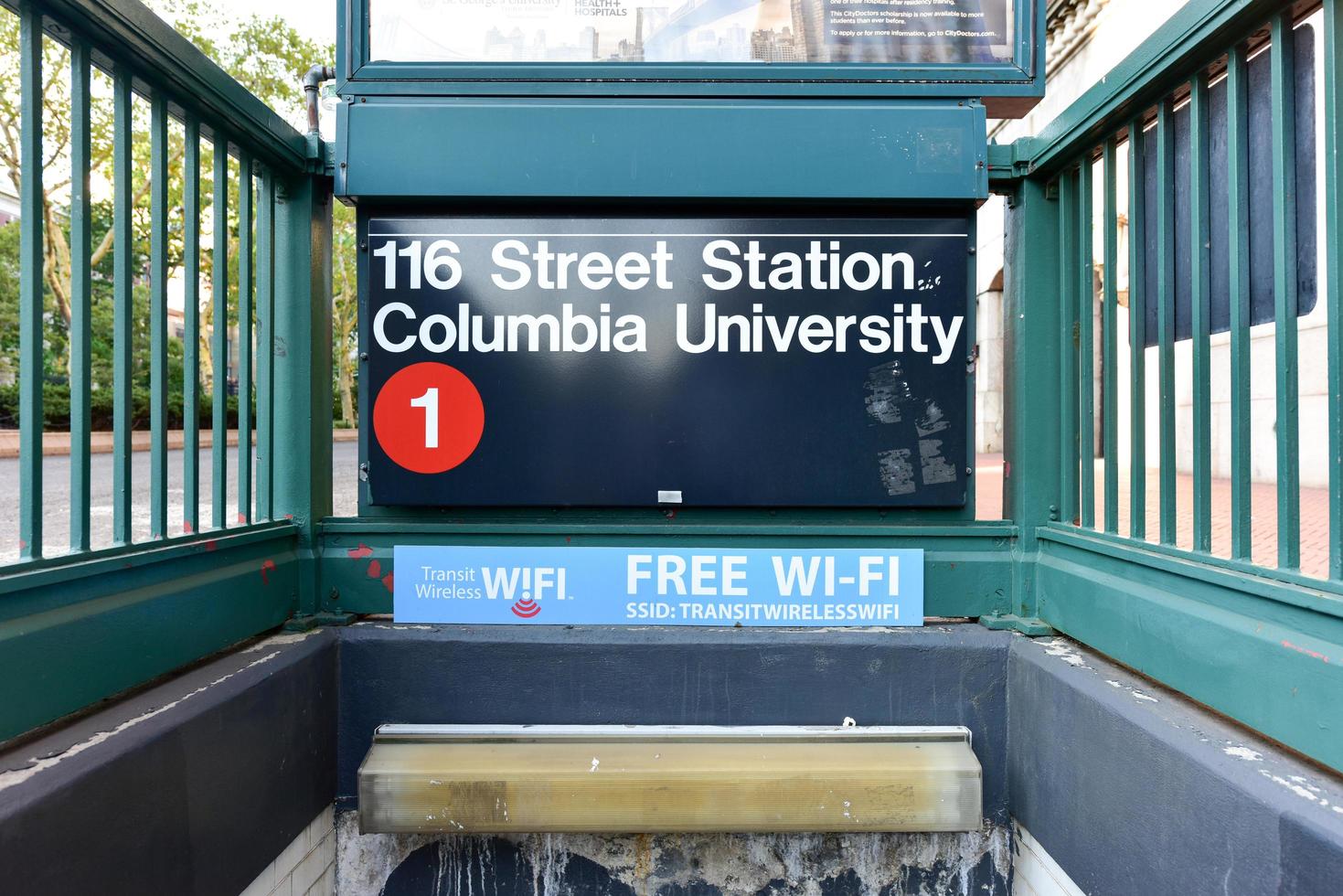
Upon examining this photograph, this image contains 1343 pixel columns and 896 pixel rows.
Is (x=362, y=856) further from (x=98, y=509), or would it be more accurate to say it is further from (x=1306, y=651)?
(x=98, y=509)

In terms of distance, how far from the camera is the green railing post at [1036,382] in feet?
9.31

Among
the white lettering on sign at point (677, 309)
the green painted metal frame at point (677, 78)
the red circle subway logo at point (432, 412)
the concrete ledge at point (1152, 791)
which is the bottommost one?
the concrete ledge at point (1152, 791)

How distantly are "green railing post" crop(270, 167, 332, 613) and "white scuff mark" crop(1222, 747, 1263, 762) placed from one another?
9.42 ft

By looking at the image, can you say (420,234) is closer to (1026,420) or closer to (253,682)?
(253,682)

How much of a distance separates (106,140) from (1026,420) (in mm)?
15578

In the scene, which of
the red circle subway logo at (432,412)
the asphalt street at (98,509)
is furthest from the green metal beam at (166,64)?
the asphalt street at (98,509)

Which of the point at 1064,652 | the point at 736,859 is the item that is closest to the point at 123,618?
the point at 736,859

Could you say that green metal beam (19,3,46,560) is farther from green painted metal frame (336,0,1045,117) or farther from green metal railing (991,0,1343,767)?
green metal railing (991,0,1343,767)

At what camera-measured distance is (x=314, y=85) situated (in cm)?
312

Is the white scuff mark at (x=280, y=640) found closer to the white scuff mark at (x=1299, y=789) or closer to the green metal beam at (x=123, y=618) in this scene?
the green metal beam at (x=123, y=618)

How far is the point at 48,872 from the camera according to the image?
1576 millimetres

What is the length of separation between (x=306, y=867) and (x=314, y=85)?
295 cm

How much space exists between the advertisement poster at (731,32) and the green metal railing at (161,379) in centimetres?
61

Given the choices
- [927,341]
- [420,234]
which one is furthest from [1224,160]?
[420,234]
